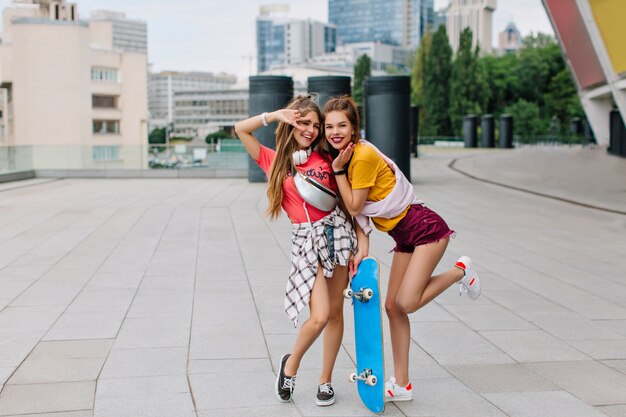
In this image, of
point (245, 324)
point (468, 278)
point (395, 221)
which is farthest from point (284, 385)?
point (245, 324)

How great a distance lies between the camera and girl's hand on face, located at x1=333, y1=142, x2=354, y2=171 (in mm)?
4453

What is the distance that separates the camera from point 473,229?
13289mm

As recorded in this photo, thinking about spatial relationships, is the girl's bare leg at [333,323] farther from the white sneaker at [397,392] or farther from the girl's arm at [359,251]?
the white sneaker at [397,392]

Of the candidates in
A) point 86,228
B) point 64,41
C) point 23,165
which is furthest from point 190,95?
point 86,228

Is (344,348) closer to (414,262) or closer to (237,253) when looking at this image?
(414,262)

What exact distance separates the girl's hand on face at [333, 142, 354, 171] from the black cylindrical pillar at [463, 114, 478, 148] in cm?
4968

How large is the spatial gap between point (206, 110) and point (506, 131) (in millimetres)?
135175

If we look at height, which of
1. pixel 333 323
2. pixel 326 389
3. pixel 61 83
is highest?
pixel 61 83

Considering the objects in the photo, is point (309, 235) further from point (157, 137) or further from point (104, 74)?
point (157, 137)

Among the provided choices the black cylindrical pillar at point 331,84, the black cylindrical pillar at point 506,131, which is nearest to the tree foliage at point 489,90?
the black cylindrical pillar at point 506,131

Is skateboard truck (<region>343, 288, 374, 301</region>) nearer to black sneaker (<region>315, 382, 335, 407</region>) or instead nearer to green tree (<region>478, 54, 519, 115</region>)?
black sneaker (<region>315, 382, 335, 407</region>)

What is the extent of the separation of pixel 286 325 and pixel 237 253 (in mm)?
3975

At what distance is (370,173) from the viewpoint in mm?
4547

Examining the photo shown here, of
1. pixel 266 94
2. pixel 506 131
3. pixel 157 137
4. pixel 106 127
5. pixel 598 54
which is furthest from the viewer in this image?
pixel 157 137
